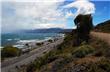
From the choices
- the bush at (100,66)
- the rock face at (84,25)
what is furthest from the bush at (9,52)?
the bush at (100,66)

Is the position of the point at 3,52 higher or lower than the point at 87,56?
lower

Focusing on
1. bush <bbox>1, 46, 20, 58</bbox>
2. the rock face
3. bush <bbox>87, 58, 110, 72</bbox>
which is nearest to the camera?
bush <bbox>87, 58, 110, 72</bbox>

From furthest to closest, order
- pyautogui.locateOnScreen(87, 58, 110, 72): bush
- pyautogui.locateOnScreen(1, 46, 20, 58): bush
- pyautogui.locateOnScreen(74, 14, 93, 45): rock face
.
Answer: pyautogui.locateOnScreen(1, 46, 20, 58): bush → pyautogui.locateOnScreen(74, 14, 93, 45): rock face → pyautogui.locateOnScreen(87, 58, 110, 72): bush

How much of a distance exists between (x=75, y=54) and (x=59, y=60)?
0.94 m

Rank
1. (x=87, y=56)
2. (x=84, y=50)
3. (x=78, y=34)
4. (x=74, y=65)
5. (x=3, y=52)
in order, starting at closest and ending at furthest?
1. (x=74, y=65)
2. (x=87, y=56)
3. (x=84, y=50)
4. (x=78, y=34)
5. (x=3, y=52)

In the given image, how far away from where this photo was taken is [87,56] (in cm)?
1547

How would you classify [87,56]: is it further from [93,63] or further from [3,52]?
[3,52]

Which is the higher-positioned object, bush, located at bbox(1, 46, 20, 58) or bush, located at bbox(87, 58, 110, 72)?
bush, located at bbox(87, 58, 110, 72)

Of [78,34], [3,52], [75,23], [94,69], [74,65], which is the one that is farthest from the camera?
[3,52]

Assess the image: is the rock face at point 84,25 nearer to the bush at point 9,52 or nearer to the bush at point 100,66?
the bush at point 100,66

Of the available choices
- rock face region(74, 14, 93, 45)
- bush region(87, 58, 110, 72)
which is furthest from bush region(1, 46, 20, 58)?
bush region(87, 58, 110, 72)

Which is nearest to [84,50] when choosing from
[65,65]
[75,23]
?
[65,65]

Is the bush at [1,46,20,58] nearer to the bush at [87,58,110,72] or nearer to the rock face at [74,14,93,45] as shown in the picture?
the rock face at [74,14,93,45]

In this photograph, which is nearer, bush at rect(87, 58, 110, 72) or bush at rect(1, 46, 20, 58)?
bush at rect(87, 58, 110, 72)
